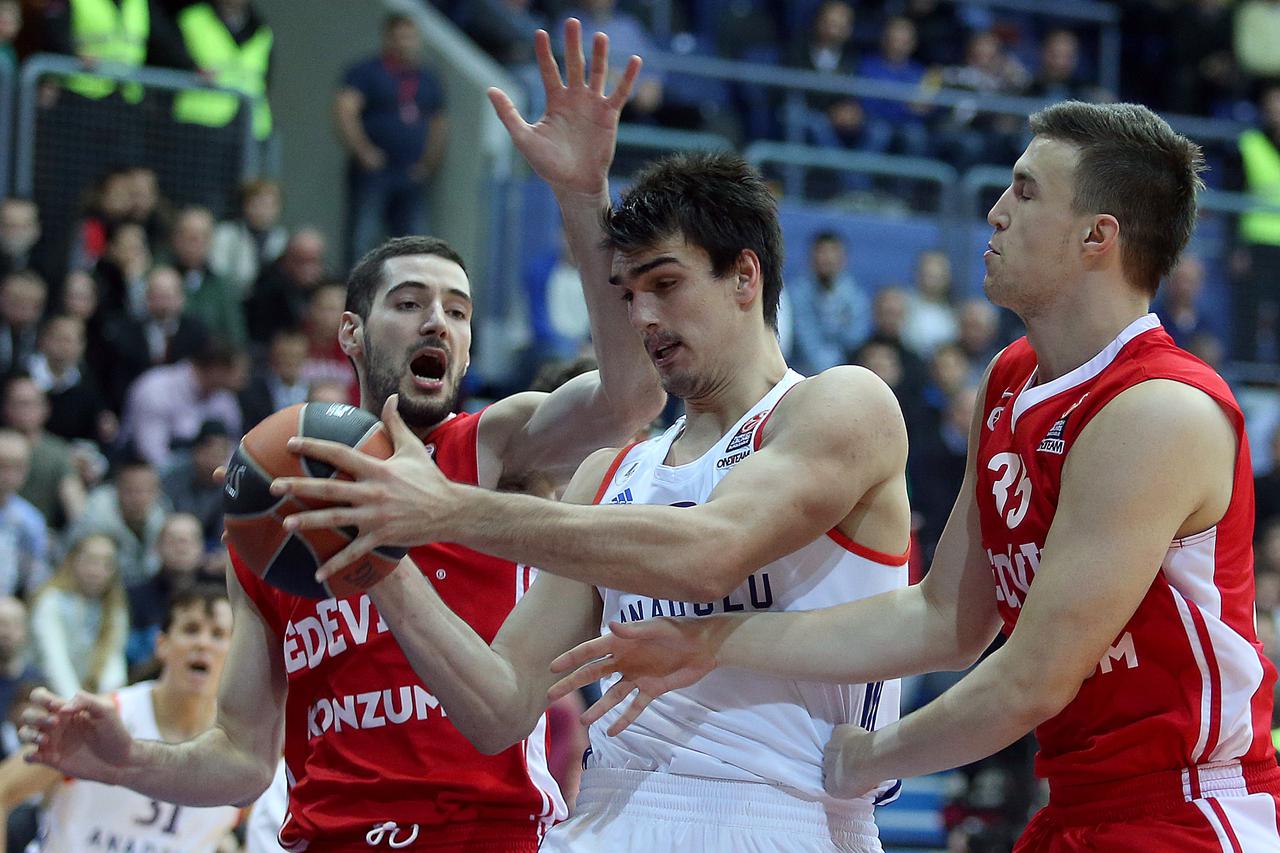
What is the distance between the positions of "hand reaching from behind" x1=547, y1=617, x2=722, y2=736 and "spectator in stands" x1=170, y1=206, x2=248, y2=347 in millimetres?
8238

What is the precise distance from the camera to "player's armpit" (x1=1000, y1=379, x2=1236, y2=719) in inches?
135

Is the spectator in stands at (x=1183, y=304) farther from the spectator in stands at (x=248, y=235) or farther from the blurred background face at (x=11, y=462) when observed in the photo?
the blurred background face at (x=11, y=462)

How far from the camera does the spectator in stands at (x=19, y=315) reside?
35.2 feet

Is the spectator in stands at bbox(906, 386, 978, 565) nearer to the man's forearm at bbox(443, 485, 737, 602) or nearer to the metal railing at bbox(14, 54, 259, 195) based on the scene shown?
the metal railing at bbox(14, 54, 259, 195)

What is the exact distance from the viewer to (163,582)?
381 inches

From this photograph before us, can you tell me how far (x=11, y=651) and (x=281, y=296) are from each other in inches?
145

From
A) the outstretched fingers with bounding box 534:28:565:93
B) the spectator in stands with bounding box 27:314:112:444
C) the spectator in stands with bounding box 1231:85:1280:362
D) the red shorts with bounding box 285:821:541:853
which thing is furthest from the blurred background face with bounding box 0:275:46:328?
the spectator in stands with bounding box 1231:85:1280:362

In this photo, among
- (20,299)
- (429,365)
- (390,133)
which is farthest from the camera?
(390,133)

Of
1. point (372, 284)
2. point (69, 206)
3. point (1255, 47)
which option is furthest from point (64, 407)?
point (1255, 47)

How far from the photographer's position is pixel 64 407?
10.8 meters

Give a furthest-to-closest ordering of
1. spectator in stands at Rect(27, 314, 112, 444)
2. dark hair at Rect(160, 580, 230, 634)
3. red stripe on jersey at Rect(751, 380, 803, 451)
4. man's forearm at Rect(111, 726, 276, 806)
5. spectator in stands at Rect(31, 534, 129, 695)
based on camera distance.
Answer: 1. spectator in stands at Rect(27, 314, 112, 444)
2. spectator in stands at Rect(31, 534, 129, 695)
3. dark hair at Rect(160, 580, 230, 634)
4. man's forearm at Rect(111, 726, 276, 806)
5. red stripe on jersey at Rect(751, 380, 803, 451)

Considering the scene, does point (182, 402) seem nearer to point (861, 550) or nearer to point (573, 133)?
point (573, 133)

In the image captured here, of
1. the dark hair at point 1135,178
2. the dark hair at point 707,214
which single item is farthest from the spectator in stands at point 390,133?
the dark hair at point 1135,178

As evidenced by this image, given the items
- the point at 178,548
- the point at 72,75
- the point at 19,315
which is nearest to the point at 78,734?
the point at 178,548
